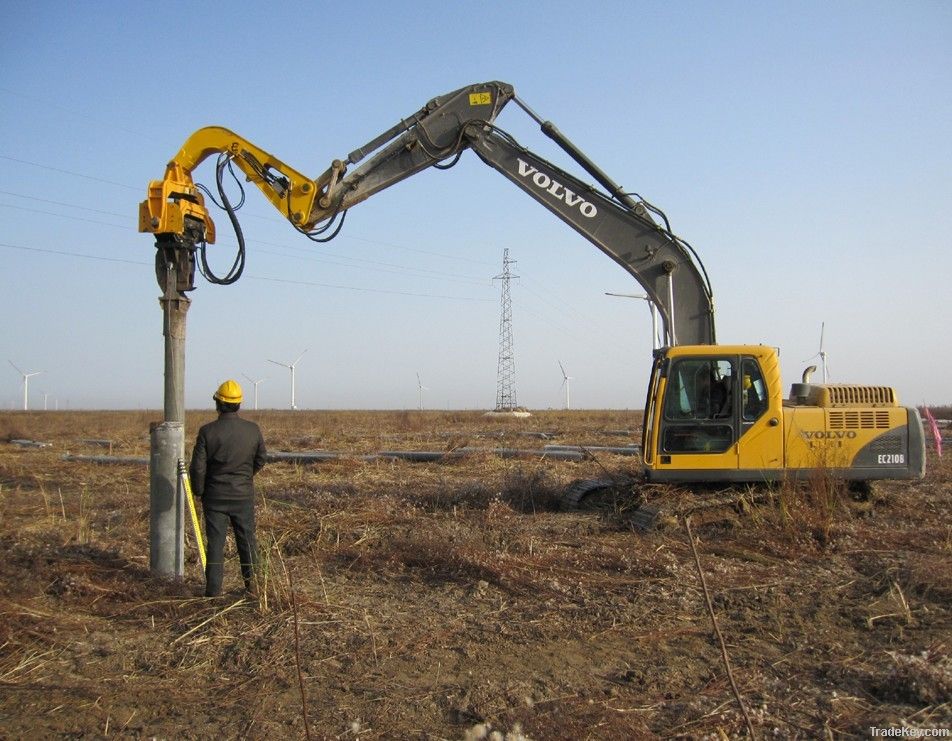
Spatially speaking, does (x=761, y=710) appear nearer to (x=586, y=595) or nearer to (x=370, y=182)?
(x=586, y=595)

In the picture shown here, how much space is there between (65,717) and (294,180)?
7.38 m

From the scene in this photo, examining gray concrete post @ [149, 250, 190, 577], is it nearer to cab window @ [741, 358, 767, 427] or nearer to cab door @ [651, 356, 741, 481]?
cab door @ [651, 356, 741, 481]

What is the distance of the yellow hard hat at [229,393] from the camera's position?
7195mm

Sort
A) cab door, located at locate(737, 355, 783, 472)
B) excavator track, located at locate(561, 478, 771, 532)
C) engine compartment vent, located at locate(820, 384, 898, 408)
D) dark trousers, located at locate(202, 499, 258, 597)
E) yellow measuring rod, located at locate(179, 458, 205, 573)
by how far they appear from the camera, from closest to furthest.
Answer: dark trousers, located at locate(202, 499, 258, 597), yellow measuring rod, located at locate(179, 458, 205, 573), excavator track, located at locate(561, 478, 771, 532), cab door, located at locate(737, 355, 783, 472), engine compartment vent, located at locate(820, 384, 898, 408)

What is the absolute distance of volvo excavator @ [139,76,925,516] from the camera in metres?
9.89

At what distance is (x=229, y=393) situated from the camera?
285 inches

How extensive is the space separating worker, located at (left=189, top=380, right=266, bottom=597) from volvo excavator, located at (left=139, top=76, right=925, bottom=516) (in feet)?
6.50

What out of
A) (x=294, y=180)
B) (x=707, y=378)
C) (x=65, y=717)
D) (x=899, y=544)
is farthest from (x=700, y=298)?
(x=65, y=717)

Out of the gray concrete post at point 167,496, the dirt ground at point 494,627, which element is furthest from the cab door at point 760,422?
the gray concrete post at point 167,496

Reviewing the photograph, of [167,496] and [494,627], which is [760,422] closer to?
[494,627]

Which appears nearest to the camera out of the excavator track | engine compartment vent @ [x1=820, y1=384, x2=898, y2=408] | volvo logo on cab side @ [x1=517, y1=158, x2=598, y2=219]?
the excavator track

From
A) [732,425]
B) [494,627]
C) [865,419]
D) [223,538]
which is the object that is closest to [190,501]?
[223,538]

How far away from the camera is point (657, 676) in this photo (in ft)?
17.5

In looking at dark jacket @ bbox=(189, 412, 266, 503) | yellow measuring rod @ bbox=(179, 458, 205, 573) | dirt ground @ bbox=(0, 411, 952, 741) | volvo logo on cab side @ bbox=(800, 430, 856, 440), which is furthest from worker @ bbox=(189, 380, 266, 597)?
volvo logo on cab side @ bbox=(800, 430, 856, 440)
